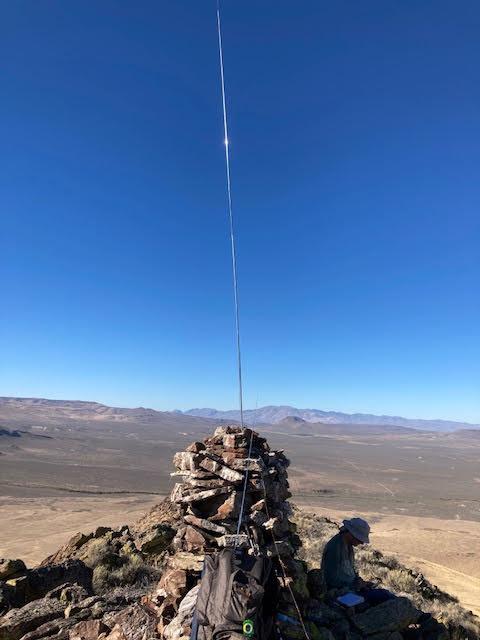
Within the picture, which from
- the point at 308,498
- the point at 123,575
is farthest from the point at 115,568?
the point at 308,498

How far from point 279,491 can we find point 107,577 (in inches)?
205

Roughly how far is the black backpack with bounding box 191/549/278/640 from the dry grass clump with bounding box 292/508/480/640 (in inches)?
221

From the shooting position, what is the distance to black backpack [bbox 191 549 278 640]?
3.70m

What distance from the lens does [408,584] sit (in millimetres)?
12055

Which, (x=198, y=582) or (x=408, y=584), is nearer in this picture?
(x=198, y=582)

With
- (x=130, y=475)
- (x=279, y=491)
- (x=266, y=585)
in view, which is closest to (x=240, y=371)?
(x=279, y=491)

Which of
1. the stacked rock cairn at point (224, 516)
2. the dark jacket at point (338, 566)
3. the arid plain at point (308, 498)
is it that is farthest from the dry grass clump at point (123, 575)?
the arid plain at point (308, 498)

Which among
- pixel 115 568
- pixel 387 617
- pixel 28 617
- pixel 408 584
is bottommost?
pixel 408 584

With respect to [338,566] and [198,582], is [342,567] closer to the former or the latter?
[338,566]

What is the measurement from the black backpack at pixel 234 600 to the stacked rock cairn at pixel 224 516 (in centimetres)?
191

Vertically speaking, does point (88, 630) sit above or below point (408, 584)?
above

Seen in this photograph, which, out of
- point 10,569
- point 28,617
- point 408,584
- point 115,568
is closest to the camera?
point 28,617

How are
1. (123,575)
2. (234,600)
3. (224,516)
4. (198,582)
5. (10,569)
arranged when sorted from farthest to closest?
(123,575) < (10,569) < (224,516) < (198,582) < (234,600)

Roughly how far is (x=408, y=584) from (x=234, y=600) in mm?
10695
